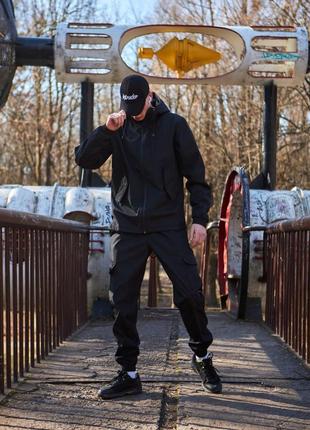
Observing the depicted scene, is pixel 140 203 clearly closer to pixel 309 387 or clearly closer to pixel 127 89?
pixel 127 89

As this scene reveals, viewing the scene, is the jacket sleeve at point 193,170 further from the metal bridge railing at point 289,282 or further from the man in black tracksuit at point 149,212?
the metal bridge railing at point 289,282

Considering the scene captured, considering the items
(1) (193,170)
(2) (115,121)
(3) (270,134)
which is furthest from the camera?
(3) (270,134)

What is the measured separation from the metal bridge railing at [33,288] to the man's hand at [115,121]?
779 mm

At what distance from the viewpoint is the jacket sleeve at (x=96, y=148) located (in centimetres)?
380

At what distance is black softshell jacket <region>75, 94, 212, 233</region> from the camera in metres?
3.81

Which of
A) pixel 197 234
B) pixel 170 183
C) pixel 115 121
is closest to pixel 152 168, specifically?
→ pixel 170 183

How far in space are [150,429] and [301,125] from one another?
1614 centimetres

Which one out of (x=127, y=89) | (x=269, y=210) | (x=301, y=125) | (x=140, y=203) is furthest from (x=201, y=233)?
(x=301, y=125)

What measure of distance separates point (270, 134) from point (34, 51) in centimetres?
337

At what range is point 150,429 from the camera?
3.15 m

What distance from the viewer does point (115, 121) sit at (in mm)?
3662

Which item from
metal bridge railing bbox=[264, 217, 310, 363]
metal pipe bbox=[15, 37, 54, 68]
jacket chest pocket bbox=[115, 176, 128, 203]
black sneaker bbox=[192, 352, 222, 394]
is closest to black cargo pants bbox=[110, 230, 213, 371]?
black sneaker bbox=[192, 352, 222, 394]

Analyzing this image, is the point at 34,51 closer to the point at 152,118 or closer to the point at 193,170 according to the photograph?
the point at 152,118

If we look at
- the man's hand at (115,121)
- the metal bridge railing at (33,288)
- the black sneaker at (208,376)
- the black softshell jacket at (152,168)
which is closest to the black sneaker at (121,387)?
the black sneaker at (208,376)
